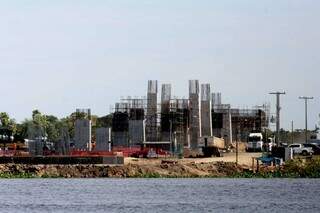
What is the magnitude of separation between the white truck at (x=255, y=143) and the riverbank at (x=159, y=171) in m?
41.4

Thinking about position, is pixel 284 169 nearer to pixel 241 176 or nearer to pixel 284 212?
pixel 241 176

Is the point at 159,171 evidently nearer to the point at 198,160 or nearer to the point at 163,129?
the point at 198,160

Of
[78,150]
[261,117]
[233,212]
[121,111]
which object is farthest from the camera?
[261,117]

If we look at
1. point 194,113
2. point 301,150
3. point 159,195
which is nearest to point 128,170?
point 159,195

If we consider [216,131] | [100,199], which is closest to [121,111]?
[216,131]

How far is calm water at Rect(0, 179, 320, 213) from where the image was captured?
6912cm

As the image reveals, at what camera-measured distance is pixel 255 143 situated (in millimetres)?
163000

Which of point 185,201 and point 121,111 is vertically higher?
point 121,111

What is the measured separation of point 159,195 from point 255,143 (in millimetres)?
82483

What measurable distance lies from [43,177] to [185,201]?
4200cm

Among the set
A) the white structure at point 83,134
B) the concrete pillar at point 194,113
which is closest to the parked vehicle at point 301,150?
the concrete pillar at point 194,113

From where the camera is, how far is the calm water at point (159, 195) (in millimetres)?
69125

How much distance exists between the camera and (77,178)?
372 feet

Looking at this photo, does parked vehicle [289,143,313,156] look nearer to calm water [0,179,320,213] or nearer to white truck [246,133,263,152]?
white truck [246,133,263,152]
